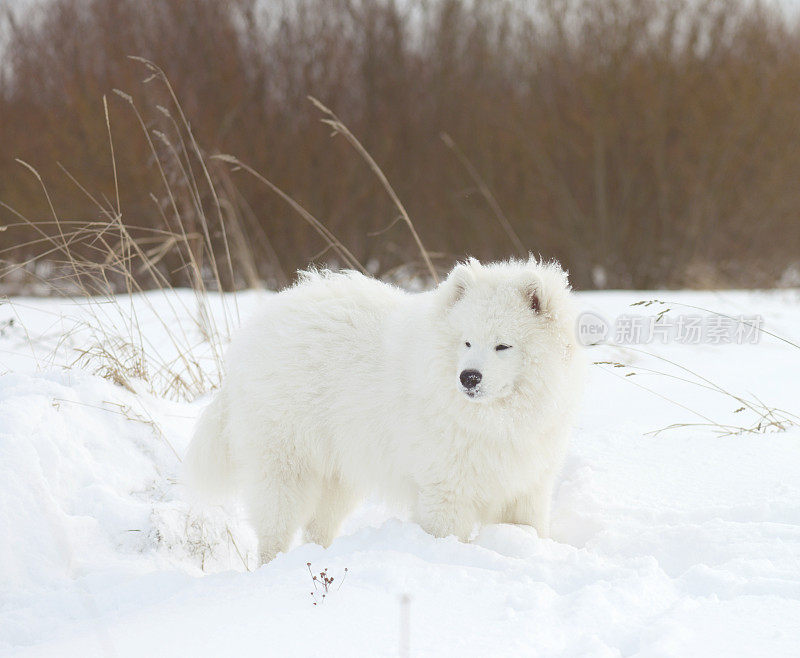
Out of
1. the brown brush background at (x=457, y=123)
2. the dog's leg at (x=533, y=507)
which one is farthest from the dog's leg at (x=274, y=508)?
the brown brush background at (x=457, y=123)

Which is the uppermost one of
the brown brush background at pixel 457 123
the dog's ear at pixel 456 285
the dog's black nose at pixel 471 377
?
the dog's ear at pixel 456 285

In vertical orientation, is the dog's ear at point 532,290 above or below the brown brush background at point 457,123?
above

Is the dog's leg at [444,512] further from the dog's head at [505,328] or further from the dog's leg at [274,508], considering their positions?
the dog's leg at [274,508]

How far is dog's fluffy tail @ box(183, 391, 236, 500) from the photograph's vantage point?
12.4ft

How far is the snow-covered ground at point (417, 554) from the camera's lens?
2234 mm

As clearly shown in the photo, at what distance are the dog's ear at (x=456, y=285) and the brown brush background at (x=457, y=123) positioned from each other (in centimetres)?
868

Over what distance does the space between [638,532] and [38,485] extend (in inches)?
101

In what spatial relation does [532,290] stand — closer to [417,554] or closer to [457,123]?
[417,554]

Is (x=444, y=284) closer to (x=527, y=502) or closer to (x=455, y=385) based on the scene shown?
(x=455, y=385)

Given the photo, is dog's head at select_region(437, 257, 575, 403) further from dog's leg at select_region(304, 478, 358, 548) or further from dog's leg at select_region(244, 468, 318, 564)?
dog's leg at select_region(304, 478, 358, 548)

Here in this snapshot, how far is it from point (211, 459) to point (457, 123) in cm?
1042

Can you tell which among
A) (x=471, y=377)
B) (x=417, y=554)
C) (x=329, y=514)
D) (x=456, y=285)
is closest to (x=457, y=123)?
(x=329, y=514)

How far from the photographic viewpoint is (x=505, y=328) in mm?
3066

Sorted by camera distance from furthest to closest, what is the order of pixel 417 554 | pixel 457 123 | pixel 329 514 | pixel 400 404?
pixel 457 123
pixel 329 514
pixel 400 404
pixel 417 554
